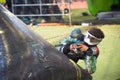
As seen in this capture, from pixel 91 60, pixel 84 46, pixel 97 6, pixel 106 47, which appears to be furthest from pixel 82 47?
pixel 97 6

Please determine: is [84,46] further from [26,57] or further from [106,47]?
[106,47]

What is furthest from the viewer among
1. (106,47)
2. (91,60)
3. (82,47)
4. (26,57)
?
(106,47)

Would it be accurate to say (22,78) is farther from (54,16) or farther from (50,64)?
(54,16)

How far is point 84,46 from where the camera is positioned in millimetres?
4879

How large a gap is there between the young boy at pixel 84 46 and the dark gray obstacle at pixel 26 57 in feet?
2.91

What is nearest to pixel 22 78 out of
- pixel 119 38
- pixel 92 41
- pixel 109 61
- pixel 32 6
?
pixel 92 41

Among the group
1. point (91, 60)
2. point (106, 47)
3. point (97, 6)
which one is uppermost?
point (91, 60)

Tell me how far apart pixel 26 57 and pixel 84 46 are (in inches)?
61.9

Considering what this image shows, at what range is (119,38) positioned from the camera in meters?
10.5

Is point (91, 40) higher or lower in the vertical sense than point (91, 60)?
higher

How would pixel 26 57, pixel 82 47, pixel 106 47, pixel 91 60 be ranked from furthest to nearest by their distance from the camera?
1. pixel 106 47
2. pixel 91 60
3. pixel 82 47
4. pixel 26 57

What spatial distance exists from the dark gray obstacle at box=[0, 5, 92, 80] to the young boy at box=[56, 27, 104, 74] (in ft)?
2.91

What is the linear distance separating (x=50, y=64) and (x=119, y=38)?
23.4 ft

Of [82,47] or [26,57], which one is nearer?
[26,57]
